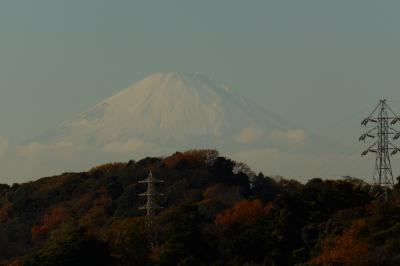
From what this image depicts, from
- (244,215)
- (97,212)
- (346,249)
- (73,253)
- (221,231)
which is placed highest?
(97,212)

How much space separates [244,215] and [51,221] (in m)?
31.6

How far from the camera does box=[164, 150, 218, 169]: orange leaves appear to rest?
340 ft

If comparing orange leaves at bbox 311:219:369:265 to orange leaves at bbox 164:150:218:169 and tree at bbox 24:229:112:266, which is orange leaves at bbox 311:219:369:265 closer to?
tree at bbox 24:229:112:266

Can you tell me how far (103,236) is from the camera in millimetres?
65500

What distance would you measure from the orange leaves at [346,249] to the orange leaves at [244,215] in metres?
11.6

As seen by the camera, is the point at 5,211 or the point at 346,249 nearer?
the point at 346,249

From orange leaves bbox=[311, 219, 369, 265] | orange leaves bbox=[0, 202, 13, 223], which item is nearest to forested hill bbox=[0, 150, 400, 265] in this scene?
orange leaves bbox=[311, 219, 369, 265]

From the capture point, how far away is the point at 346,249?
51344 millimetres

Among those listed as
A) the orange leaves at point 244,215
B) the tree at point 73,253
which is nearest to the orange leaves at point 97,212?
the orange leaves at point 244,215

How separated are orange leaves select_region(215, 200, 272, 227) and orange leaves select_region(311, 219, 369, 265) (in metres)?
11.6

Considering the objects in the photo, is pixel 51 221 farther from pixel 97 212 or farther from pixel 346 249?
pixel 346 249

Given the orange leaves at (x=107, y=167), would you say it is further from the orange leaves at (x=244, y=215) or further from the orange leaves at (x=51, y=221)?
the orange leaves at (x=244, y=215)

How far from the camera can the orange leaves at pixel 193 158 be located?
104 metres

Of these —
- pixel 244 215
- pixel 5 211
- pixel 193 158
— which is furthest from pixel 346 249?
pixel 5 211
